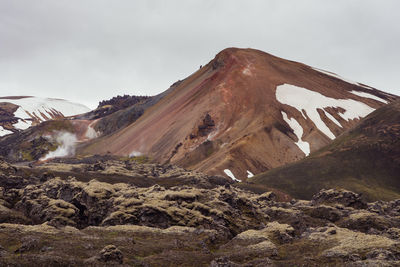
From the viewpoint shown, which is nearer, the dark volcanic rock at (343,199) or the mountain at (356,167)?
the dark volcanic rock at (343,199)

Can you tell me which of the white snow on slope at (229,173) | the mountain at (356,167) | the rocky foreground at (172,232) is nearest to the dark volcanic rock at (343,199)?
the rocky foreground at (172,232)

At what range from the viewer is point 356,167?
493 ft

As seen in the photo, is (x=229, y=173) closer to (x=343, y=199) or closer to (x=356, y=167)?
(x=356, y=167)

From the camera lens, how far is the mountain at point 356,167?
5448 inches

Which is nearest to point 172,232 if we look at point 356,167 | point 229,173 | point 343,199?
point 343,199

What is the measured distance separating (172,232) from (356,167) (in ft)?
393

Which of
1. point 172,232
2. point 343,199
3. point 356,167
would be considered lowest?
point 343,199

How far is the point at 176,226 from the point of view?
163 feet

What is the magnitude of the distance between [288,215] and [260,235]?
22.3 m

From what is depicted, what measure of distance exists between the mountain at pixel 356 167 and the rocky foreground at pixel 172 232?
5709 centimetres

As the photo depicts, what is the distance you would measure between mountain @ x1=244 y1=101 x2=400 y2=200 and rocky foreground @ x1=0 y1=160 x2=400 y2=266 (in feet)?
187

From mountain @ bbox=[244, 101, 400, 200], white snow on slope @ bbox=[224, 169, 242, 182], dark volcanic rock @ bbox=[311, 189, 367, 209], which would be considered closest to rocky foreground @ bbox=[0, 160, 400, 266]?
dark volcanic rock @ bbox=[311, 189, 367, 209]

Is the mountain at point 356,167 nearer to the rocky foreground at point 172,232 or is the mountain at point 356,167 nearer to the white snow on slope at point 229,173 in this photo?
the white snow on slope at point 229,173

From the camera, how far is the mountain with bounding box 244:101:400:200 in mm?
138375
